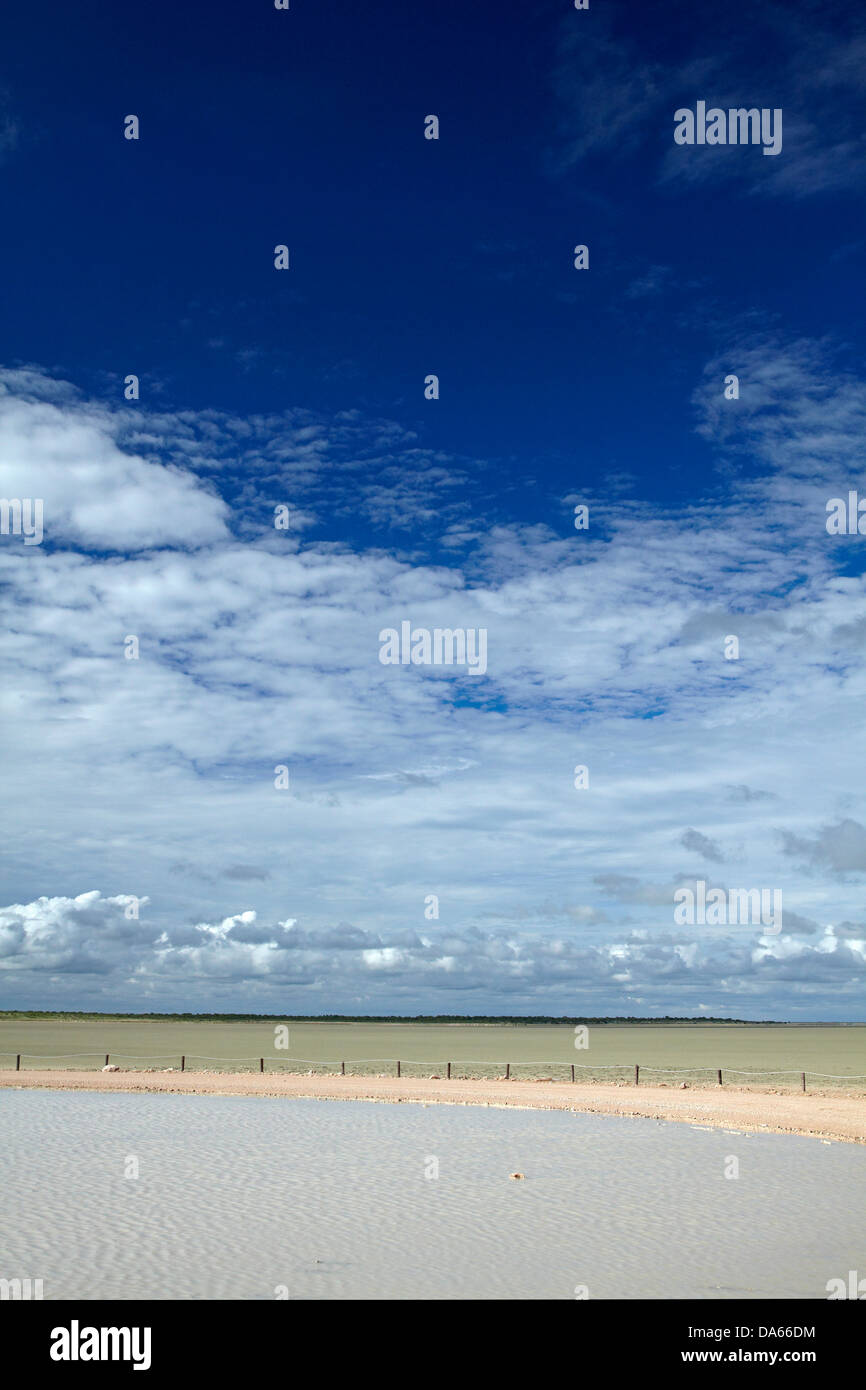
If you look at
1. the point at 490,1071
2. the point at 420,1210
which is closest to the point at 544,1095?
the point at 490,1071

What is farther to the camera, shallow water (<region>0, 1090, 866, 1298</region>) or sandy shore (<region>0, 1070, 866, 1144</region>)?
sandy shore (<region>0, 1070, 866, 1144</region>)

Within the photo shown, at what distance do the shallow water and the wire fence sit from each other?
18616mm

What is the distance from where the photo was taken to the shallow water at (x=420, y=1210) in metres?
14.3

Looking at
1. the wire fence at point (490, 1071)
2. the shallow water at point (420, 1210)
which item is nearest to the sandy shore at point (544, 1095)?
the wire fence at point (490, 1071)

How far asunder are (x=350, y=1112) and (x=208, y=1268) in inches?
846

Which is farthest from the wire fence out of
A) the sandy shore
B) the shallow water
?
the shallow water

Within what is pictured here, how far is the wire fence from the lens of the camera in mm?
49125

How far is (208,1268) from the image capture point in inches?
580

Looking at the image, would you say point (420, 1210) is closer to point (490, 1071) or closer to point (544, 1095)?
point (544, 1095)

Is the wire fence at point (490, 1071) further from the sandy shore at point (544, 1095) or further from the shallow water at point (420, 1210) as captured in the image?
the shallow water at point (420, 1210)

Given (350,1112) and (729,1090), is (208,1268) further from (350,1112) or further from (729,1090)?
(729,1090)

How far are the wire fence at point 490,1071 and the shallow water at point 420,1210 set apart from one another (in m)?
18.6

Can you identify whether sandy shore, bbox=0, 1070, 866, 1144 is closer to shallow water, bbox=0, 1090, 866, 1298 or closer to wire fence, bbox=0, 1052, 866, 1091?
wire fence, bbox=0, 1052, 866, 1091
